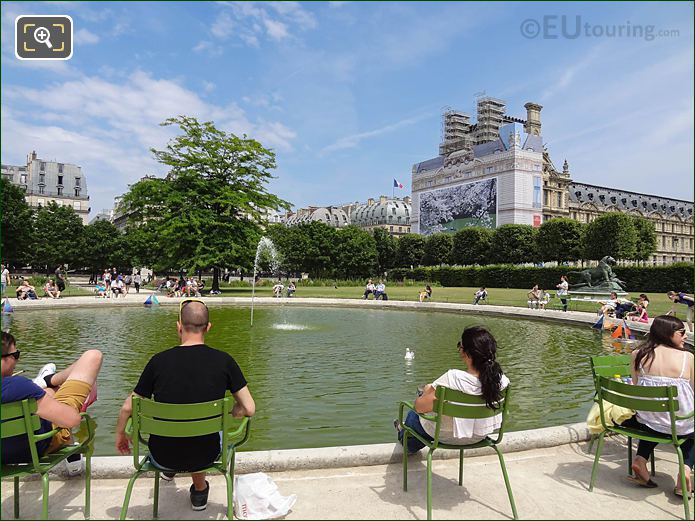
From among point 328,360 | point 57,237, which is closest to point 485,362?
point 328,360

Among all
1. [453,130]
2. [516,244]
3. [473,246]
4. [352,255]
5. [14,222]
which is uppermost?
[453,130]

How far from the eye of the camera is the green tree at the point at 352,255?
249 feet

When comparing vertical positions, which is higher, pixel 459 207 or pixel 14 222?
pixel 459 207

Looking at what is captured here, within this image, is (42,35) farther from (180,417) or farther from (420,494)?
(420,494)

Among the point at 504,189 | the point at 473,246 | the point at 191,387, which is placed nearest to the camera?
the point at 191,387

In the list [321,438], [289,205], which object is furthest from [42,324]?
[289,205]

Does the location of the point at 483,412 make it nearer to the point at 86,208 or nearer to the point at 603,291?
the point at 603,291

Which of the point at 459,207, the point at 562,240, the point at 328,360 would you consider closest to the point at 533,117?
the point at 459,207

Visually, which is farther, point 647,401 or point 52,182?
point 52,182

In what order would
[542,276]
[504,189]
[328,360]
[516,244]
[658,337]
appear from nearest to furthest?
[658,337] < [328,360] < [542,276] < [516,244] < [504,189]

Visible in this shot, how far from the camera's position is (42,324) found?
1772 centimetres

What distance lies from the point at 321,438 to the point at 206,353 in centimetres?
298

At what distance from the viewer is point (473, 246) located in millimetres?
83250

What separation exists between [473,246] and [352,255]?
68.3ft
